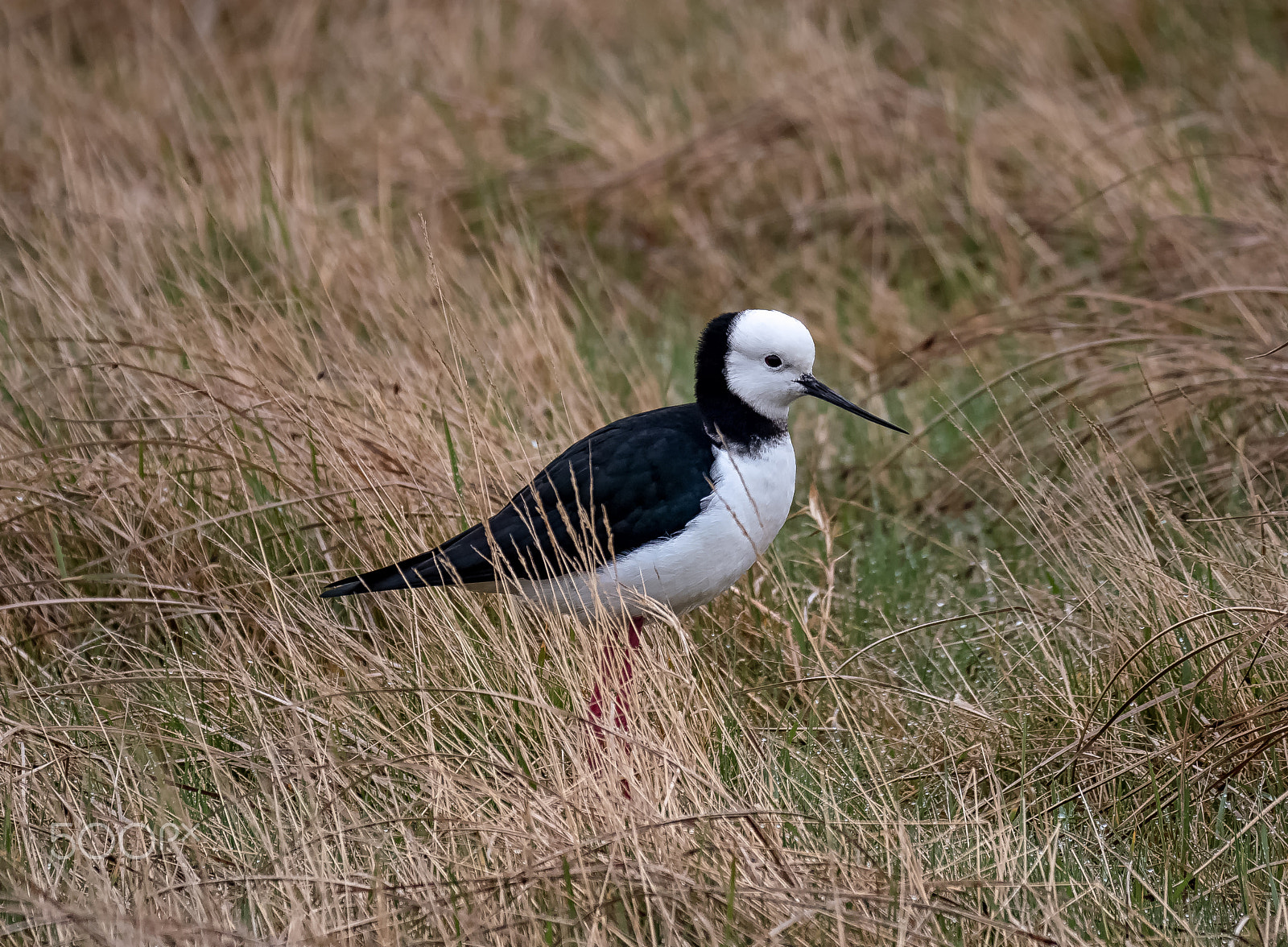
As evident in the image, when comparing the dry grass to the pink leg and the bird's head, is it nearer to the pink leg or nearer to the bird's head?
the pink leg

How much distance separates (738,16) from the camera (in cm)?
959

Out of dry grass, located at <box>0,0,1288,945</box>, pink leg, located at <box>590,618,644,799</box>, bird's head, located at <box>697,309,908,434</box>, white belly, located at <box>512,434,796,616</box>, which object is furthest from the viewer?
bird's head, located at <box>697,309,908,434</box>

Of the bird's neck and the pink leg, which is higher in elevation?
the bird's neck

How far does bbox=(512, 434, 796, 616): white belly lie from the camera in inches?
146

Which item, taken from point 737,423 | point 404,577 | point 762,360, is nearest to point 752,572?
point 737,423

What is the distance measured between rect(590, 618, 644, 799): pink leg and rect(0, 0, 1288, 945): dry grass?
0.25ft

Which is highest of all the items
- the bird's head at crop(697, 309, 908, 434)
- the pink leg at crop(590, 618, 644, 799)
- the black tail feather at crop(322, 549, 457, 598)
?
the bird's head at crop(697, 309, 908, 434)

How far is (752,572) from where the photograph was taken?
4504 mm

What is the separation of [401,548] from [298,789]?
99 centimetres

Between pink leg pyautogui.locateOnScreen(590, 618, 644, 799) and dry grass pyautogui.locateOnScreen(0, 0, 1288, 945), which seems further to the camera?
pink leg pyautogui.locateOnScreen(590, 618, 644, 799)

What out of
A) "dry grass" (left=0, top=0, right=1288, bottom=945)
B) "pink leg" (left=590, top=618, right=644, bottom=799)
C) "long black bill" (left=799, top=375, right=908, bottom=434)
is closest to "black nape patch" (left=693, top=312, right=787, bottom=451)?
"long black bill" (left=799, top=375, right=908, bottom=434)

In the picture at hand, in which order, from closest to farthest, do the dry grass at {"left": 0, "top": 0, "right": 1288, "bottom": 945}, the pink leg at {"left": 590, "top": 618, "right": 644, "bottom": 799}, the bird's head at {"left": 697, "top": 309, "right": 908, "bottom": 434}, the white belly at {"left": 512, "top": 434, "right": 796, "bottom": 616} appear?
the dry grass at {"left": 0, "top": 0, "right": 1288, "bottom": 945}
the pink leg at {"left": 590, "top": 618, "right": 644, "bottom": 799}
the white belly at {"left": 512, "top": 434, "right": 796, "bottom": 616}
the bird's head at {"left": 697, "top": 309, "right": 908, "bottom": 434}

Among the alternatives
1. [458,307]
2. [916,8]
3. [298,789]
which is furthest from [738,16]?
[298,789]

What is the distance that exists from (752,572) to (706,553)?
0.84 metres
